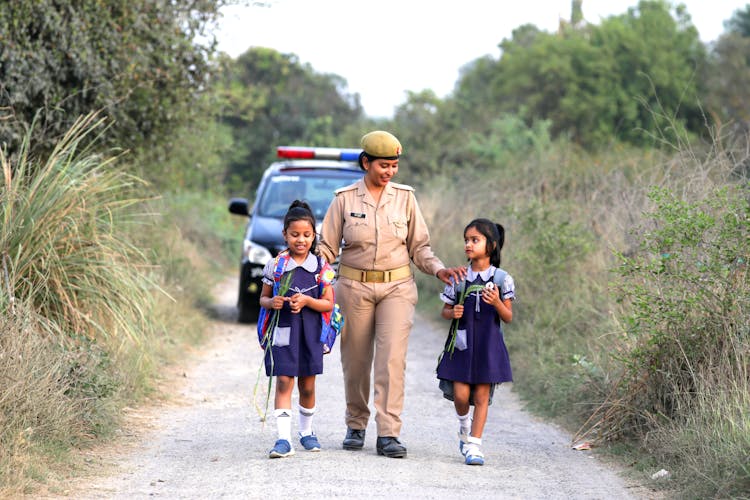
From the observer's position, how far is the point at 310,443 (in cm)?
657

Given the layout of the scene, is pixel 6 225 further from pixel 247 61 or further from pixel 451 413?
pixel 247 61

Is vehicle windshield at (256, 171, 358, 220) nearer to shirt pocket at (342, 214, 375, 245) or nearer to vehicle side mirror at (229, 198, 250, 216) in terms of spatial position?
vehicle side mirror at (229, 198, 250, 216)

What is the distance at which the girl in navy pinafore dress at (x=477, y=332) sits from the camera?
21.0 ft

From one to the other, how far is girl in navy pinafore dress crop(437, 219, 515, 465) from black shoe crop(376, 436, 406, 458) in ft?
1.21

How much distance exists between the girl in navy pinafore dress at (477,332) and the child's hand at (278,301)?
0.96 metres

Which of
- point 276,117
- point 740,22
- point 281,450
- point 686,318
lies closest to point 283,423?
point 281,450

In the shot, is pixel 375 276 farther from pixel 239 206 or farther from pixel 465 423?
pixel 239 206

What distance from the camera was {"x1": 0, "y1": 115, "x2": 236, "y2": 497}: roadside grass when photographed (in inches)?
236

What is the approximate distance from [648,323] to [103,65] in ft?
21.1

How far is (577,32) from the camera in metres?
41.9

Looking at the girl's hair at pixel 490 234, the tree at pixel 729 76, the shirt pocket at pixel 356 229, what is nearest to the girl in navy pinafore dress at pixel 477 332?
the girl's hair at pixel 490 234

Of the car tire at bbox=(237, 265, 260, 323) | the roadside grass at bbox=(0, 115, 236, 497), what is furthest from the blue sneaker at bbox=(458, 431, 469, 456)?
the car tire at bbox=(237, 265, 260, 323)

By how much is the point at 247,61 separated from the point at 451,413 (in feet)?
117

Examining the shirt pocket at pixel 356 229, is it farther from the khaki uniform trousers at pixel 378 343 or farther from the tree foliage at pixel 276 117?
the tree foliage at pixel 276 117
